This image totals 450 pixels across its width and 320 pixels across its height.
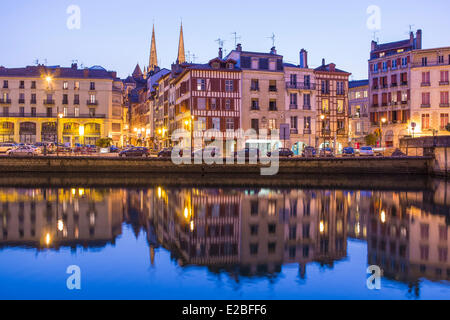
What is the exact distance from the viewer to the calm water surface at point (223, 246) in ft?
Answer: 35.3

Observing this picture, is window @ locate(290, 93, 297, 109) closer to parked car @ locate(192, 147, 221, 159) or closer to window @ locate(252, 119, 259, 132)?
window @ locate(252, 119, 259, 132)

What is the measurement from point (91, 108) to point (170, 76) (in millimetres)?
15928

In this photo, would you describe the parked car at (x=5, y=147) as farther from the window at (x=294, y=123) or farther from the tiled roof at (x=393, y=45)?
the tiled roof at (x=393, y=45)

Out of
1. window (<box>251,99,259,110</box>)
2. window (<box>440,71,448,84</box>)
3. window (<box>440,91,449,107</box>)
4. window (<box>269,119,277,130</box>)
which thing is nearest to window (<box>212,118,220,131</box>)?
window (<box>251,99,259,110</box>)

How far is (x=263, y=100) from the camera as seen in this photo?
5262 centimetres

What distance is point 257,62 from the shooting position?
173ft

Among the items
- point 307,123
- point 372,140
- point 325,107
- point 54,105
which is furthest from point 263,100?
point 54,105

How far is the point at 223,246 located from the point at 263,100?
1540 inches

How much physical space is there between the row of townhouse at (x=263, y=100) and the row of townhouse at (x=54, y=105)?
19.4 meters

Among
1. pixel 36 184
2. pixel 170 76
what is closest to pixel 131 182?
pixel 36 184

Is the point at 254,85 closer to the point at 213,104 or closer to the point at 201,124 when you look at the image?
the point at 213,104

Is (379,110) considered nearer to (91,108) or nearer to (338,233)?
(91,108)

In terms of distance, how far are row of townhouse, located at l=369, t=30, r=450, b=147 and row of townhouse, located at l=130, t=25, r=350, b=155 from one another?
9961 millimetres

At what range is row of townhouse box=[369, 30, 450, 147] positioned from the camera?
5831 cm
